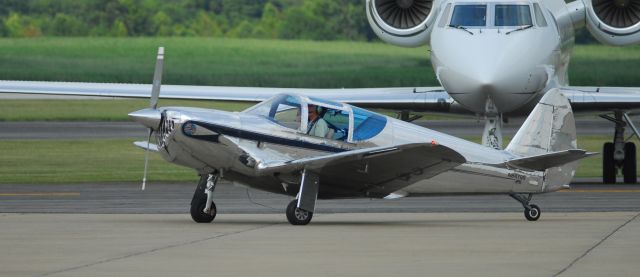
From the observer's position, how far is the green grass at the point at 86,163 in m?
26.6

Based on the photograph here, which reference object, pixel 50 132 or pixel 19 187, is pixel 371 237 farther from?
pixel 50 132

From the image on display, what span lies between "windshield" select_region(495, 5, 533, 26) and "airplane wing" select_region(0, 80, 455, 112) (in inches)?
63.6

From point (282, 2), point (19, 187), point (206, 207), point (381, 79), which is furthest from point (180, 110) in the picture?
point (282, 2)

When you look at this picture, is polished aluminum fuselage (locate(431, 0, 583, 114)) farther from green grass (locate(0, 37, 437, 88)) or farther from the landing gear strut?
green grass (locate(0, 37, 437, 88))

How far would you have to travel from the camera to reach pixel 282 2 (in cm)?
8831

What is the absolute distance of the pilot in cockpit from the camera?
16.8m

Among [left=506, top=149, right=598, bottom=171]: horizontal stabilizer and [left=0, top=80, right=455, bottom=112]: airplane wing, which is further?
[left=0, top=80, right=455, bottom=112]: airplane wing

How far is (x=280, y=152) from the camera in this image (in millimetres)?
16672

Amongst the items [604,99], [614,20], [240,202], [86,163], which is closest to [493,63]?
[604,99]

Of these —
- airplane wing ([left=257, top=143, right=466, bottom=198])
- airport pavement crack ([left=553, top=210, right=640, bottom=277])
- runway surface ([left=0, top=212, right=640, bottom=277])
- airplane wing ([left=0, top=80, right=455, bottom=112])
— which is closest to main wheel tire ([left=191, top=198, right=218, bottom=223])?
runway surface ([left=0, top=212, right=640, bottom=277])

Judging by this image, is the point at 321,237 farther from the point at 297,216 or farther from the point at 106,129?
the point at 106,129

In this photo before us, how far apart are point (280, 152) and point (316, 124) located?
55 cm

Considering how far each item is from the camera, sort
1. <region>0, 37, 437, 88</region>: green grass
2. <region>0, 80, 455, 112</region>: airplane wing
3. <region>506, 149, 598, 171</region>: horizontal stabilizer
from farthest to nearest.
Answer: <region>0, 37, 437, 88</region>: green grass, <region>0, 80, 455, 112</region>: airplane wing, <region>506, 149, 598, 171</region>: horizontal stabilizer

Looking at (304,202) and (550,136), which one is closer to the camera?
(304,202)
